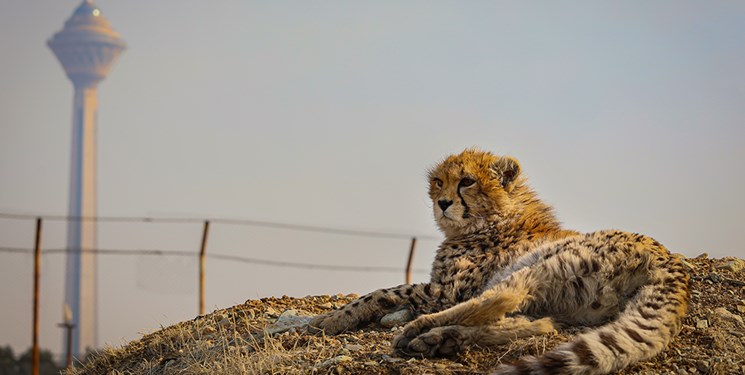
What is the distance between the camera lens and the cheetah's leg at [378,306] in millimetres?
6191

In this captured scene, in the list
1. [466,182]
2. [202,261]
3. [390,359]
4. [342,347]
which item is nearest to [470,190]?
[466,182]

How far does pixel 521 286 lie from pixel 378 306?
1.11m

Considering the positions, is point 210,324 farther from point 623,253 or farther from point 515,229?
point 623,253

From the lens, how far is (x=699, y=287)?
21.7 ft

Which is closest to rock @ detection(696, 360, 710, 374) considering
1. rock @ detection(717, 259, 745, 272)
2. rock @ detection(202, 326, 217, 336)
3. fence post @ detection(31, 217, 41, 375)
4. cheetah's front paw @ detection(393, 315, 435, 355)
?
cheetah's front paw @ detection(393, 315, 435, 355)

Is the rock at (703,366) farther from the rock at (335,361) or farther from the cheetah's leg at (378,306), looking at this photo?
the rock at (335,361)

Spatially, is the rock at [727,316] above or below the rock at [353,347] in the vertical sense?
above

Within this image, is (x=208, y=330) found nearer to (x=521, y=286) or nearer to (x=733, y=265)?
(x=521, y=286)

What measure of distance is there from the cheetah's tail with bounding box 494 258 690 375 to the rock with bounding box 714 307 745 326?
598 millimetres

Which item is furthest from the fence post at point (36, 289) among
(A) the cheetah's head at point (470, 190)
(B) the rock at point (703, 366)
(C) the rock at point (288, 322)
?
(B) the rock at point (703, 366)

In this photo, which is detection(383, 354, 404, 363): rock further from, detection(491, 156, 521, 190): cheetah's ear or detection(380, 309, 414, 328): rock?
detection(491, 156, 521, 190): cheetah's ear

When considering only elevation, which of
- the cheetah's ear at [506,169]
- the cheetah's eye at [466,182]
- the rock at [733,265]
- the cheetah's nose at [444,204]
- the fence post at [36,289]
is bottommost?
the fence post at [36,289]

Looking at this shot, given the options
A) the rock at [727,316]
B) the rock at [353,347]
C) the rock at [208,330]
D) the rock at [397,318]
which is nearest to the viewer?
the rock at [353,347]

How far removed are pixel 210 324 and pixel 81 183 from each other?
8540 cm
